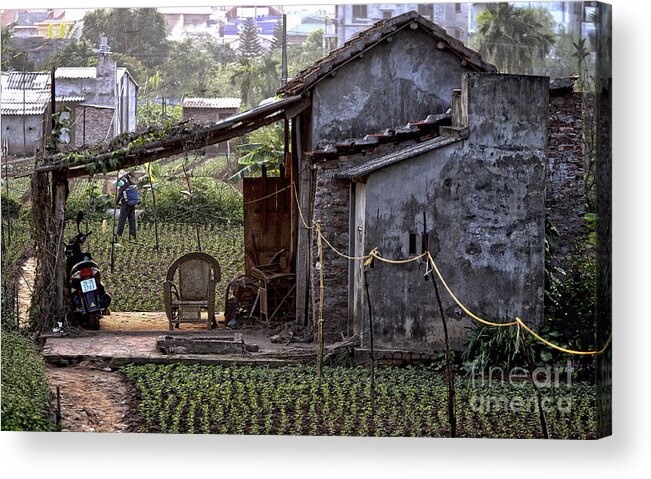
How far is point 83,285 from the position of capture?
12.8m

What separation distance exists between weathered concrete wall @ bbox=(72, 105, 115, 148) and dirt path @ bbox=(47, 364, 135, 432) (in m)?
2.37


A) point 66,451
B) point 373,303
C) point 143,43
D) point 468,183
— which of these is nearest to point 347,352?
point 373,303

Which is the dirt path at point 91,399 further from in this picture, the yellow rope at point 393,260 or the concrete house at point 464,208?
the yellow rope at point 393,260

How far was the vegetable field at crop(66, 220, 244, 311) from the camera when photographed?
1337cm

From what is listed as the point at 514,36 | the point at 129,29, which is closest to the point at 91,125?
the point at 129,29

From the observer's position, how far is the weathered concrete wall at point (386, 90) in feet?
41.2

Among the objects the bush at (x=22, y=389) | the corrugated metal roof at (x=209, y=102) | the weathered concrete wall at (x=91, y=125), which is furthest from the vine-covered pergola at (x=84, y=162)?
the corrugated metal roof at (x=209, y=102)

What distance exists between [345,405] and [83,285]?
3153 mm

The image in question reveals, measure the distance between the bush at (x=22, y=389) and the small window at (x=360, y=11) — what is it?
409cm

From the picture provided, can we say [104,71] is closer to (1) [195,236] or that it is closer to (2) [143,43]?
(2) [143,43]

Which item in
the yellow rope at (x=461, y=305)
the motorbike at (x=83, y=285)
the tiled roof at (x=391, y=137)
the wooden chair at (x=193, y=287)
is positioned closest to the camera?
the yellow rope at (x=461, y=305)

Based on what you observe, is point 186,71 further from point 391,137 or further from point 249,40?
point 391,137

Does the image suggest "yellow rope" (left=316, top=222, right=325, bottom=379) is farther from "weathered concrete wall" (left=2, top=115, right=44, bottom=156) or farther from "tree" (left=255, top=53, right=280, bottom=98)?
"weathered concrete wall" (left=2, top=115, right=44, bottom=156)

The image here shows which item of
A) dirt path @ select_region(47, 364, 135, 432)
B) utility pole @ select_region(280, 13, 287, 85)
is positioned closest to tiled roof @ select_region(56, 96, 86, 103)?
utility pole @ select_region(280, 13, 287, 85)
